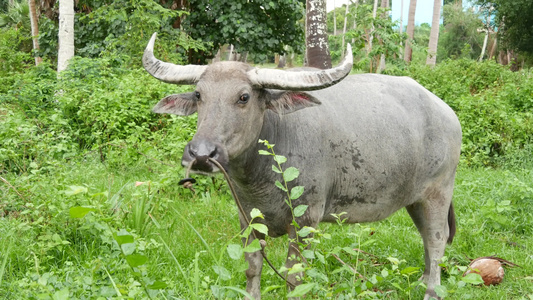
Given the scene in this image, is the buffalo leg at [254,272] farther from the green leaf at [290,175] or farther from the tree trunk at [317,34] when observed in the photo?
the tree trunk at [317,34]

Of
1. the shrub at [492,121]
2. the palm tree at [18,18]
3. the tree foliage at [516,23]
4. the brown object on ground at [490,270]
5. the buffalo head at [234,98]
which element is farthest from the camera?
the tree foliage at [516,23]

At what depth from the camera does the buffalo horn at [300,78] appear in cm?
292

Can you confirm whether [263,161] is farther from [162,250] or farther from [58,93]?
[58,93]

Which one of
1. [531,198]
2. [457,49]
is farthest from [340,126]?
[457,49]

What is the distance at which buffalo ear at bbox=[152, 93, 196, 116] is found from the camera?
3.29m

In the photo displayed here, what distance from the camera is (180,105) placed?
3.32m

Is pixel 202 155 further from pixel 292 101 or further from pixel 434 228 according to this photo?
A: pixel 434 228

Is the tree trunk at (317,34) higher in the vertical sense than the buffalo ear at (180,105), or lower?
higher

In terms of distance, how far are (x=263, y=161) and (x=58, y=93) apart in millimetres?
6413

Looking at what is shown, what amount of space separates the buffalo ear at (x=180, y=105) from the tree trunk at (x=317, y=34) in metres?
5.76

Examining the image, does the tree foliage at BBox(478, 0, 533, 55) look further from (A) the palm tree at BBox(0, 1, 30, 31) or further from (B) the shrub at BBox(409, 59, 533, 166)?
(A) the palm tree at BBox(0, 1, 30, 31)

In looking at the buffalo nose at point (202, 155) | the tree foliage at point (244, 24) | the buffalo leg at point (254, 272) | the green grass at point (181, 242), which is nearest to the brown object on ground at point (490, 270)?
the green grass at point (181, 242)

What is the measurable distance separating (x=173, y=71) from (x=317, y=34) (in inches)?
236

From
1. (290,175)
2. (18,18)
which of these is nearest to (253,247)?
(290,175)
